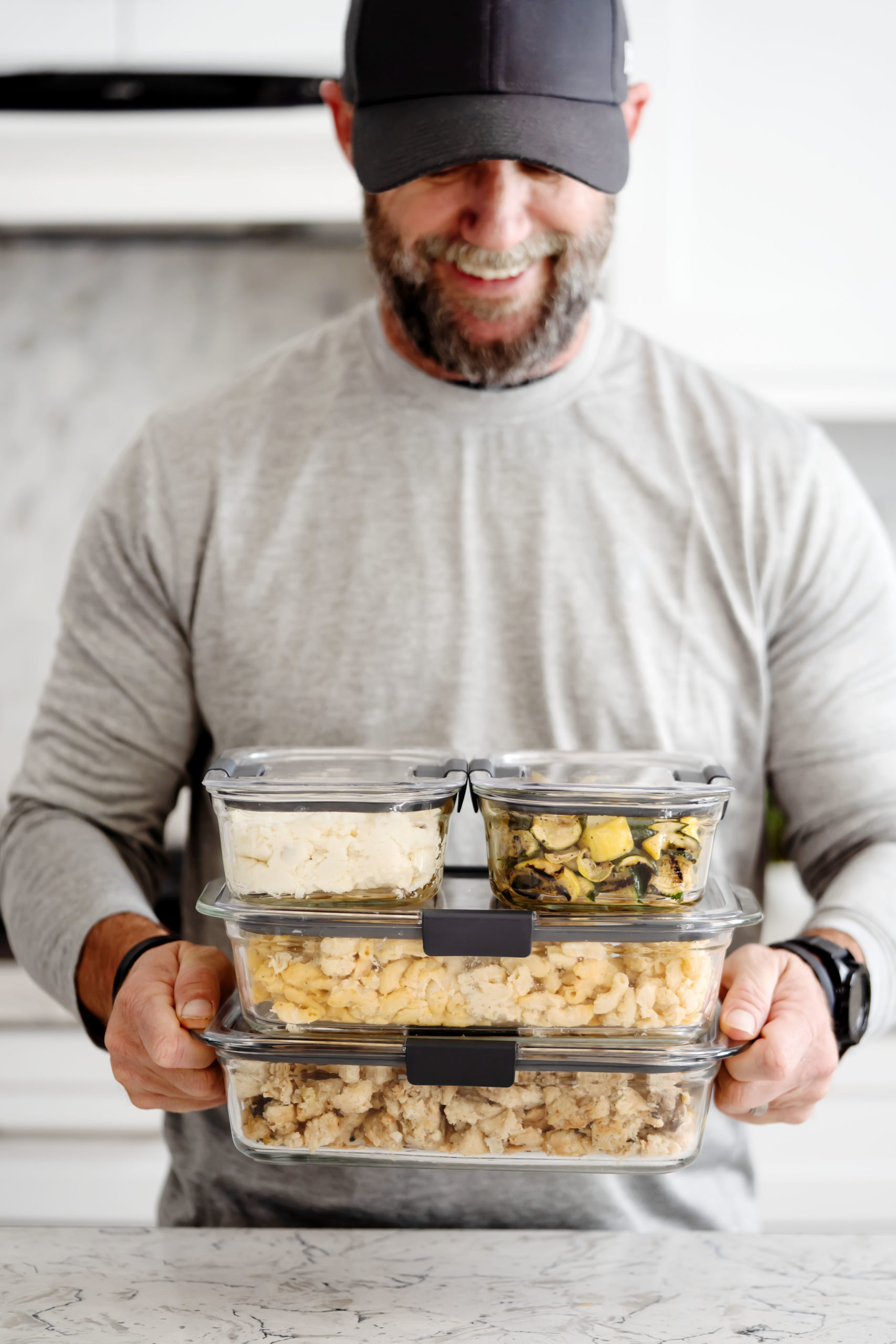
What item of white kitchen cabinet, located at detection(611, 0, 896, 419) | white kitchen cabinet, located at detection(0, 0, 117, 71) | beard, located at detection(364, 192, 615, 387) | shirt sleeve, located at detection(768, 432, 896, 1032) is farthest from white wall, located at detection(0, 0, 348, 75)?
shirt sleeve, located at detection(768, 432, 896, 1032)

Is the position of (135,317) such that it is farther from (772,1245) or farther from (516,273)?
(772,1245)

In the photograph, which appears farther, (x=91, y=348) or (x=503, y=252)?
(x=91, y=348)

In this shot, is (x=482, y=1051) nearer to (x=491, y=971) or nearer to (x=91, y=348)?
(x=491, y=971)

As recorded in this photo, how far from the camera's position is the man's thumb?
707mm

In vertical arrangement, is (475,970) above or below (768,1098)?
above

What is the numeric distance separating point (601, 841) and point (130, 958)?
1.26 ft

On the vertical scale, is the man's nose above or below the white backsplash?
above

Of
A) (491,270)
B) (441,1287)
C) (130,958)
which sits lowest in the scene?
(441,1287)

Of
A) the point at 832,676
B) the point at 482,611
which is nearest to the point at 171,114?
the point at 482,611

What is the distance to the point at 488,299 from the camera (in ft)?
3.21

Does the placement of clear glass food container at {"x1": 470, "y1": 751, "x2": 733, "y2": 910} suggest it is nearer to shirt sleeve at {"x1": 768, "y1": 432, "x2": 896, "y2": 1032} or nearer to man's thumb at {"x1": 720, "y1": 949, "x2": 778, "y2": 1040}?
man's thumb at {"x1": 720, "y1": 949, "x2": 778, "y2": 1040}

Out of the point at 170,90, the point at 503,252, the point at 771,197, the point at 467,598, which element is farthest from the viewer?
the point at 771,197

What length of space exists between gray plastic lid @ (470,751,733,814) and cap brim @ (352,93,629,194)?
44cm

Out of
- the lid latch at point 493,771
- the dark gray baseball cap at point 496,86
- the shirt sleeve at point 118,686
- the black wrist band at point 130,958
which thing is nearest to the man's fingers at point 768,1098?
the lid latch at point 493,771
